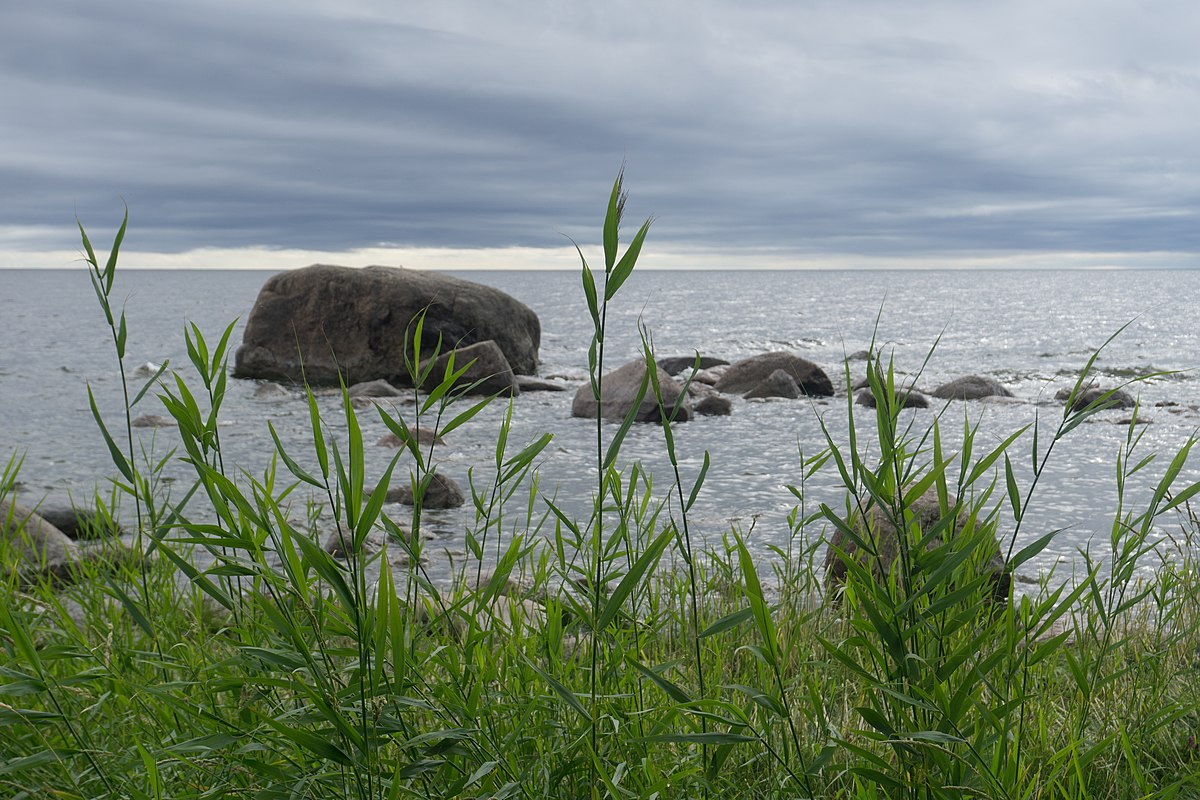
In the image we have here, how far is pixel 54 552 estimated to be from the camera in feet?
21.0

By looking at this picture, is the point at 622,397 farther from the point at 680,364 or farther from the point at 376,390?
the point at 680,364

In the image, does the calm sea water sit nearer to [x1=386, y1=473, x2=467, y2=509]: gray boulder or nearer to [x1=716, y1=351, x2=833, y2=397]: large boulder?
[x1=386, y1=473, x2=467, y2=509]: gray boulder

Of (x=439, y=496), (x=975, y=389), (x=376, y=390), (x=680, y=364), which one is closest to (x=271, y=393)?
(x=376, y=390)

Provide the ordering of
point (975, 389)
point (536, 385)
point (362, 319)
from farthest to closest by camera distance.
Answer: point (362, 319) → point (536, 385) → point (975, 389)

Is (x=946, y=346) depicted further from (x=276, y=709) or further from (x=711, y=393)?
(x=276, y=709)

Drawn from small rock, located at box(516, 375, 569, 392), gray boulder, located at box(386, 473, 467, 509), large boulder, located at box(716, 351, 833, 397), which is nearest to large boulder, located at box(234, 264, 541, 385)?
small rock, located at box(516, 375, 569, 392)

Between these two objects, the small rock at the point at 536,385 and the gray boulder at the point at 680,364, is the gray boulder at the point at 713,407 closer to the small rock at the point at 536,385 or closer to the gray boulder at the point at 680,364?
the small rock at the point at 536,385

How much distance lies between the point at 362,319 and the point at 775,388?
7.99 metres

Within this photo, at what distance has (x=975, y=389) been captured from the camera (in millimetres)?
16781

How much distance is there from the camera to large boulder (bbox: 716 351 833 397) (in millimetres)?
17422

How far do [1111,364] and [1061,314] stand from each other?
28.3 meters

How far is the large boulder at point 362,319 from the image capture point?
18.2 meters

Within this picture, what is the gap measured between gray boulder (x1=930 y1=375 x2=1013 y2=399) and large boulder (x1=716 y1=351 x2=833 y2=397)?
2019 millimetres

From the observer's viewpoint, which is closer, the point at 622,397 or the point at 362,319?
the point at 622,397
